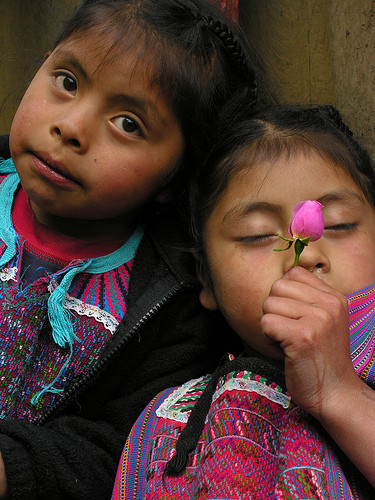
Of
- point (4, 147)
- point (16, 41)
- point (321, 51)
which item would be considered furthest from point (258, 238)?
point (16, 41)

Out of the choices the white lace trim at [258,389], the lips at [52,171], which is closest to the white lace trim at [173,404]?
the white lace trim at [258,389]

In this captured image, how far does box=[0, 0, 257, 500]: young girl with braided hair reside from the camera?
1.42 m

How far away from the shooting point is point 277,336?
41.3 inches

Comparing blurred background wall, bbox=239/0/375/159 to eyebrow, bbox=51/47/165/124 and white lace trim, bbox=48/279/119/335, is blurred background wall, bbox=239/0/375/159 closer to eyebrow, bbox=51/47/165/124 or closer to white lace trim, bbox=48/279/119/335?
eyebrow, bbox=51/47/165/124

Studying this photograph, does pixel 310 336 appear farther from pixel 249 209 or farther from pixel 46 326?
pixel 46 326

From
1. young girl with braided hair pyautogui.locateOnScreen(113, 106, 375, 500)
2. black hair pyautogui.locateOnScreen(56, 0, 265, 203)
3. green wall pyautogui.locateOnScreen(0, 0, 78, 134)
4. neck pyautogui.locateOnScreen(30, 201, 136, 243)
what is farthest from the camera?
green wall pyautogui.locateOnScreen(0, 0, 78, 134)

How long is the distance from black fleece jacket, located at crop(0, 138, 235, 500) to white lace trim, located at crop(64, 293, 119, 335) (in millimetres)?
27

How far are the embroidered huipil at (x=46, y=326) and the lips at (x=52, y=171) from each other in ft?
0.70

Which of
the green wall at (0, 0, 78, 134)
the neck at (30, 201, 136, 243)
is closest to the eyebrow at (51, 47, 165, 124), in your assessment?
the neck at (30, 201, 136, 243)

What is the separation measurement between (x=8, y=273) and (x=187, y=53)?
71cm

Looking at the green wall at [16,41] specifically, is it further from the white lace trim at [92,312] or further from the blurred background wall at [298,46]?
the white lace trim at [92,312]

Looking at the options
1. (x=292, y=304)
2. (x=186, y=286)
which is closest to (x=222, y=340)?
(x=186, y=286)

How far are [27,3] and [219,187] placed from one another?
5.27ft

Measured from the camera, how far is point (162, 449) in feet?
4.28
